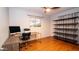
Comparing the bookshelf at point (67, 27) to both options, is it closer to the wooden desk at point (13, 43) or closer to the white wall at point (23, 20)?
the white wall at point (23, 20)

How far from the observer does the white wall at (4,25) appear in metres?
1.20

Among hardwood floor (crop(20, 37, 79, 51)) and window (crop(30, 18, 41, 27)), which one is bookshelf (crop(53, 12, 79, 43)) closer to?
hardwood floor (crop(20, 37, 79, 51))

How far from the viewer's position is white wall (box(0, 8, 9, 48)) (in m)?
1.20

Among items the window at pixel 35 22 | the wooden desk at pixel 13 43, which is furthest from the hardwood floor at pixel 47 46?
the window at pixel 35 22

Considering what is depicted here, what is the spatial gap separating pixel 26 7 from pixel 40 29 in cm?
48

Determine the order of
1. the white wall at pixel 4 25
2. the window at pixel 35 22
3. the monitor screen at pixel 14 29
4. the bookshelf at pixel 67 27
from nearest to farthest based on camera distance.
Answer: the white wall at pixel 4 25 → the monitor screen at pixel 14 29 → the window at pixel 35 22 → the bookshelf at pixel 67 27

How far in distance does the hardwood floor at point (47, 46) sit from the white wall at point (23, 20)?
0.14 metres

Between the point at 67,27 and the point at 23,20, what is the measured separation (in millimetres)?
907

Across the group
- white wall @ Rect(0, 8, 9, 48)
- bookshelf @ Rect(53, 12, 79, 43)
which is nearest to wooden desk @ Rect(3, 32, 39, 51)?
white wall @ Rect(0, 8, 9, 48)

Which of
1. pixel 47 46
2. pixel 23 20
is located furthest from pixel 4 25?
pixel 47 46

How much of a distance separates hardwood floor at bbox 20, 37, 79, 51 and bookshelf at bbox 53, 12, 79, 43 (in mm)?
118
